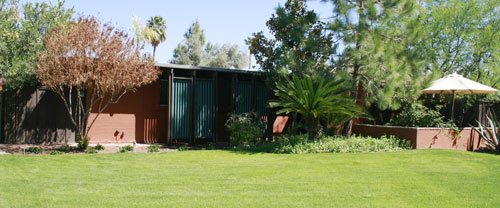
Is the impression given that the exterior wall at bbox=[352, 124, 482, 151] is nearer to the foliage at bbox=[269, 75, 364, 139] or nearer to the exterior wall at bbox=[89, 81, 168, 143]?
the foliage at bbox=[269, 75, 364, 139]

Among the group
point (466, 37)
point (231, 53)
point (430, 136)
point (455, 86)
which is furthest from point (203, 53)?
point (430, 136)

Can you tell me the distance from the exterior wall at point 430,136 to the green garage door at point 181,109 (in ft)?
18.3

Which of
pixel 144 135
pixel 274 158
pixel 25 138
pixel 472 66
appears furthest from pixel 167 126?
pixel 472 66

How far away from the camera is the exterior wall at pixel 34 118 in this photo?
10844 mm

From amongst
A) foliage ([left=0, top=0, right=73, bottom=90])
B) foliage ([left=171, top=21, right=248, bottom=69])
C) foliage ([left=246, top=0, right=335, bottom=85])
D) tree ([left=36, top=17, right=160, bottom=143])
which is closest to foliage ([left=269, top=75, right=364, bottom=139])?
foliage ([left=246, top=0, right=335, bottom=85])

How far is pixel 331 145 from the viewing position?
1043cm

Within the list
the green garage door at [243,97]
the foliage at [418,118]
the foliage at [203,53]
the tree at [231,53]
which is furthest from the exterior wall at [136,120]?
the tree at [231,53]

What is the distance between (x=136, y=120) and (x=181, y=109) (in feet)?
5.33

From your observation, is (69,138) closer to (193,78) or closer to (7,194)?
(193,78)

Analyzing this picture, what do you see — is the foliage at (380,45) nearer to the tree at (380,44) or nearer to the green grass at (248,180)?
the tree at (380,44)

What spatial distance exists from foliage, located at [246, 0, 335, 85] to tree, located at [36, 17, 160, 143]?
12.6 ft

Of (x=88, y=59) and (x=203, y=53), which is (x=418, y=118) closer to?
(x=88, y=59)

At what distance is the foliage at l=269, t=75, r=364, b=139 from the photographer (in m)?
10.5

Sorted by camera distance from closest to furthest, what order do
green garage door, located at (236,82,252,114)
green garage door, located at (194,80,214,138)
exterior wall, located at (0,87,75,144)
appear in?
exterior wall, located at (0,87,75,144) → green garage door, located at (194,80,214,138) → green garage door, located at (236,82,252,114)
